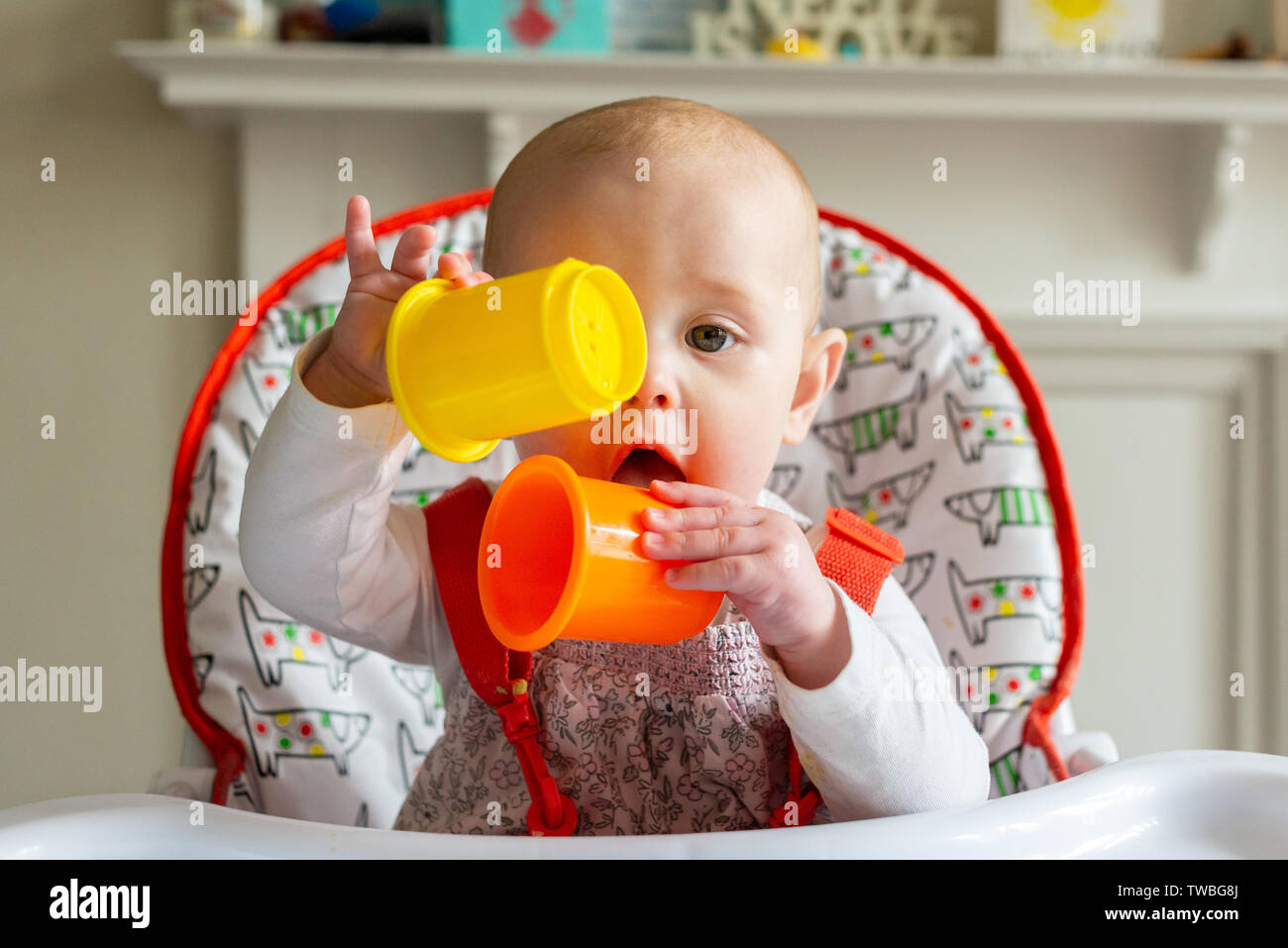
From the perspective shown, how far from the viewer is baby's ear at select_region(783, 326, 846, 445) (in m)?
0.86

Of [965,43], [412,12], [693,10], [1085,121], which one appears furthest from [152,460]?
[1085,121]

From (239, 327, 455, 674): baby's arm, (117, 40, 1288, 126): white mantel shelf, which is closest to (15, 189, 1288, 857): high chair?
(239, 327, 455, 674): baby's arm

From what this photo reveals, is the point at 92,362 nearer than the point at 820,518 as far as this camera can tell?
No

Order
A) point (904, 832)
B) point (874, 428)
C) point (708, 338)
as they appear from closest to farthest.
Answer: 1. point (904, 832)
2. point (708, 338)
3. point (874, 428)

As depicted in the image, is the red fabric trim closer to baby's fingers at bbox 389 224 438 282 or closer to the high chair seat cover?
the high chair seat cover

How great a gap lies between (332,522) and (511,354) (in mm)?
240

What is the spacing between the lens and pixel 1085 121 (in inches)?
63.7

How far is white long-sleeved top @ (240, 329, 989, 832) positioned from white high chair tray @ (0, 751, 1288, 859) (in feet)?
0.39

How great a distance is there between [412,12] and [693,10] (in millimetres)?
357

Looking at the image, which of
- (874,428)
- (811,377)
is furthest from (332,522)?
(874,428)

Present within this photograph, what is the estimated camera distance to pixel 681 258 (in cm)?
69

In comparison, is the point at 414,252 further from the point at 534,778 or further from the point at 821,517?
the point at 821,517

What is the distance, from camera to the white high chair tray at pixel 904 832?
1.56 feet
